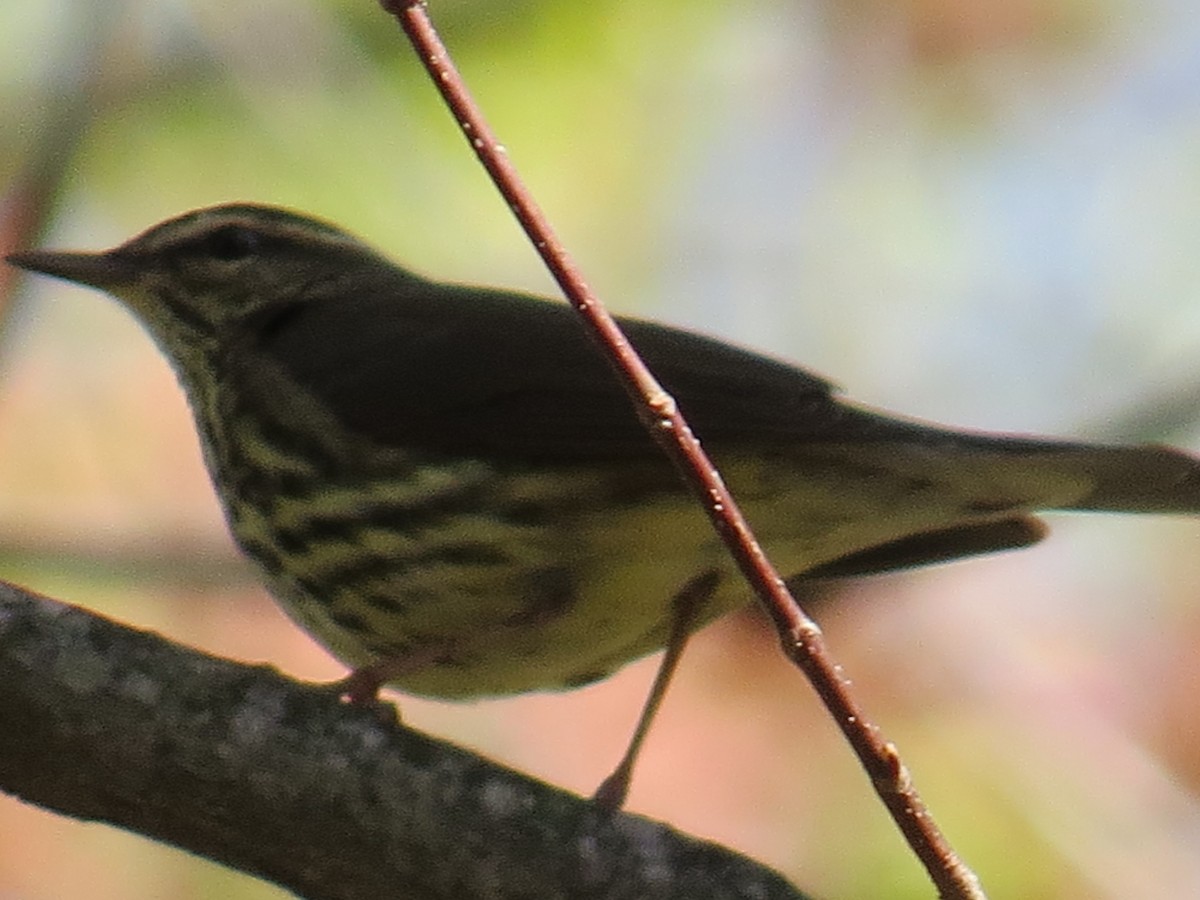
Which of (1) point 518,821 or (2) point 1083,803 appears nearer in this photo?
(1) point 518,821

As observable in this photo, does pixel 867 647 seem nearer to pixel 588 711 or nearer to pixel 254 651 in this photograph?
pixel 588 711

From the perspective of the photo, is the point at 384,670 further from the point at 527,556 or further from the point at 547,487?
the point at 547,487

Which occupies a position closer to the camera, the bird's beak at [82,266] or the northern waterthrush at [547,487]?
the northern waterthrush at [547,487]

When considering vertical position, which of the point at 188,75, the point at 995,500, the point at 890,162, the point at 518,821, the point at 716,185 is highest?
the point at 890,162

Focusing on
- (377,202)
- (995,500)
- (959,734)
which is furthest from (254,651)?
(995,500)

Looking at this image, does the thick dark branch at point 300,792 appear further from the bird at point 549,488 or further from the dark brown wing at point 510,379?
the dark brown wing at point 510,379

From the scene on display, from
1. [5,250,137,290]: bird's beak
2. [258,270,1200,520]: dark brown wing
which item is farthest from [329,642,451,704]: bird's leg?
[5,250,137,290]: bird's beak

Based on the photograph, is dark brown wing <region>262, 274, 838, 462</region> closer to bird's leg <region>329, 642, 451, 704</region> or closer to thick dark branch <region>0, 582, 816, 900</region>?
bird's leg <region>329, 642, 451, 704</region>

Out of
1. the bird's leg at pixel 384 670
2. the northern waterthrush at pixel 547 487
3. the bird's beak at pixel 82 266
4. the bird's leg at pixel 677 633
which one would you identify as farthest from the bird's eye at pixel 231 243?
the bird's leg at pixel 677 633
